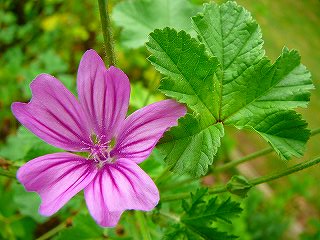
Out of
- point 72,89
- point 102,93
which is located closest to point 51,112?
point 102,93

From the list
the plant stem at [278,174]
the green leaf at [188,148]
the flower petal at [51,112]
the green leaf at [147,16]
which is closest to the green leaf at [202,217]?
the plant stem at [278,174]

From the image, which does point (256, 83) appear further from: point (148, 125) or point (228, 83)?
point (148, 125)

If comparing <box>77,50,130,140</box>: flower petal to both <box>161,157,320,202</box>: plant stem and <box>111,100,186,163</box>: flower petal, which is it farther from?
<box>161,157,320,202</box>: plant stem

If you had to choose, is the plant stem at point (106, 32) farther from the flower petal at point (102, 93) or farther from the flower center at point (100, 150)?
the flower center at point (100, 150)

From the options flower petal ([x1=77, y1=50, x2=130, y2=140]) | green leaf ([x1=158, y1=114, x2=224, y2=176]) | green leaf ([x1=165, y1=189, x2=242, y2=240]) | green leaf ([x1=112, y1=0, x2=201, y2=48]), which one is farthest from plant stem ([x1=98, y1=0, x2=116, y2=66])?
green leaf ([x1=112, y1=0, x2=201, y2=48])

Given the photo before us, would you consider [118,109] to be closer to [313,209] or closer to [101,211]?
[101,211]
